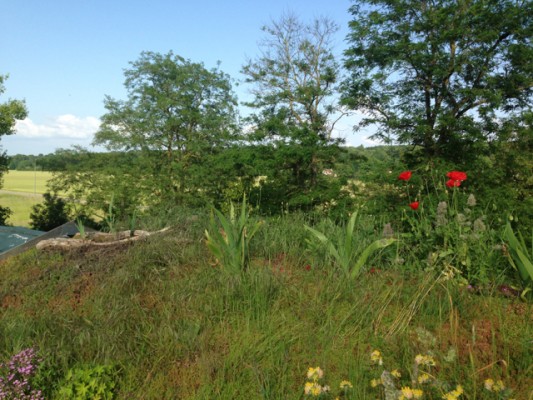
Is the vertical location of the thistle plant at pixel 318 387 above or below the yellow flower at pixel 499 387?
below

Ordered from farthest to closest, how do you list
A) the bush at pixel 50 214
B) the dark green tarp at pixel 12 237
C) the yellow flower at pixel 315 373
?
the bush at pixel 50 214
the dark green tarp at pixel 12 237
the yellow flower at pixel 315 373

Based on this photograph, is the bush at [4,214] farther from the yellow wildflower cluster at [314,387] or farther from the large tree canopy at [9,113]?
the yellow wildflower cluster at [314,387]

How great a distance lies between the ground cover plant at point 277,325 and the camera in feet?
7.07

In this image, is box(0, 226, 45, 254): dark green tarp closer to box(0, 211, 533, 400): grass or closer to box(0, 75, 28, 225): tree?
box(0, 211, 533, 400): grass

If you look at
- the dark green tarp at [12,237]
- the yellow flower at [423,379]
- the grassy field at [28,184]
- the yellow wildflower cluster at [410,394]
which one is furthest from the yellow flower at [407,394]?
the grassy field at [28,184]

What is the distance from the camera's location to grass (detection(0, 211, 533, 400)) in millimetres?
2232

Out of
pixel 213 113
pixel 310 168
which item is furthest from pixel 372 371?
pixel 213 113

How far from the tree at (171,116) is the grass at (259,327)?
6944 mm

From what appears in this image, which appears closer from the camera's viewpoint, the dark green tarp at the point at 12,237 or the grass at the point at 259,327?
the grass at the point at 259,327

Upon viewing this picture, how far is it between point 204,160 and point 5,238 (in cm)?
541

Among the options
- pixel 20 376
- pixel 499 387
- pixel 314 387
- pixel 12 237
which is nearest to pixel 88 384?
pixel 20 376

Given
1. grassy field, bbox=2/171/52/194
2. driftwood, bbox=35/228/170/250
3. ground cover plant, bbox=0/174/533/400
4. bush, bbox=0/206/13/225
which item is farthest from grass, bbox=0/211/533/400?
grassy field, bbox=2/171/52/194

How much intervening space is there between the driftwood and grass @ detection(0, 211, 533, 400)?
947 millimetres

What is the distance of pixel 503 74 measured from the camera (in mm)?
9344
